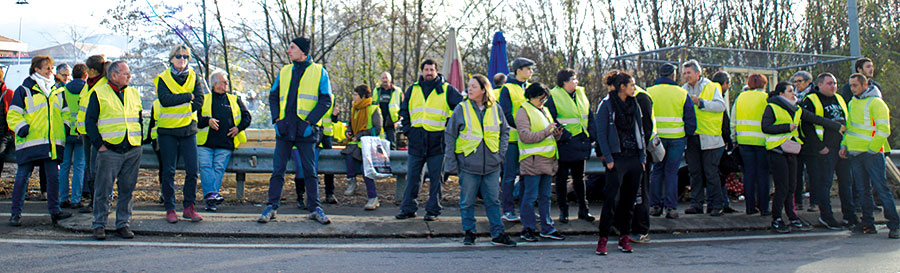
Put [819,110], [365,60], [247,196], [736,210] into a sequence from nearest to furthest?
1. [819,110]
2. [736,210]
3. [247,196]
4. [365,60]

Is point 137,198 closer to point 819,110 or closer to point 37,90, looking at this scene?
point 37,90

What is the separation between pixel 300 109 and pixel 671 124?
159 inches

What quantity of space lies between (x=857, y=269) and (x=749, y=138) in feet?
9.14

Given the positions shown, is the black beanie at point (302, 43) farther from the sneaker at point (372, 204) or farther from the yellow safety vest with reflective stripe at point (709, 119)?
the yellow safety vest with reflective stripe at point (709, 119)

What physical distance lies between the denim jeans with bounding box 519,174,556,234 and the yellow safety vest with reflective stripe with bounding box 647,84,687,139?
1.83m

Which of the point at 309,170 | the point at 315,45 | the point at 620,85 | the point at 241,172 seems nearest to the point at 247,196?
the point at 241,172

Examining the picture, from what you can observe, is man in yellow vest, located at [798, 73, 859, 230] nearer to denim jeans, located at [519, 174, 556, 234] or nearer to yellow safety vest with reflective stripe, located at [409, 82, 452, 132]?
denim jeans, located at [519, 174, 556, 234]

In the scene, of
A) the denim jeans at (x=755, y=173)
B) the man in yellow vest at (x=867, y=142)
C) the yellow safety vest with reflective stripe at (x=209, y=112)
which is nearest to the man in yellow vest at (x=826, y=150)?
the man in yellow vest at (x=867, y=142)

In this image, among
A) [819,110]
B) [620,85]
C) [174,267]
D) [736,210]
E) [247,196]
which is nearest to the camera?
[174,267]

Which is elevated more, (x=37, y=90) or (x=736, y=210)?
(x=37, y=90)

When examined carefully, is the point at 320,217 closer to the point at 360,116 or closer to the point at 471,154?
the point at 471,154

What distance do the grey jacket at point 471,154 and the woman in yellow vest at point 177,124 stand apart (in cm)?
262

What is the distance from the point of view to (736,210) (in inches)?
372

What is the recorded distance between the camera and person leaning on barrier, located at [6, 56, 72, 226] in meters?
7.81
